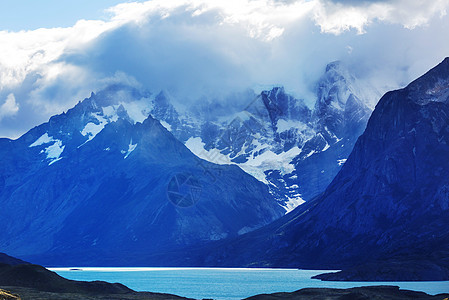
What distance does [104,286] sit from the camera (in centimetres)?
19812

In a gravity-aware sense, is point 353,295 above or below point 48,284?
below

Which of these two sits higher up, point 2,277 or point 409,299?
point 2,277

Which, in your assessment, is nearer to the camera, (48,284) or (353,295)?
(353,295)

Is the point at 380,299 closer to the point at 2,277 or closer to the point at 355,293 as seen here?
the point at 355,293

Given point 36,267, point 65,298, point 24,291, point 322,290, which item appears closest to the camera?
point 65,298

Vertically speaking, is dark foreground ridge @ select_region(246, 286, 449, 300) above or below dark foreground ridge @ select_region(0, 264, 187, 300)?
below

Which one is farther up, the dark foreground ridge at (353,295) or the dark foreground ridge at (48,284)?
the dark foreground ridge at (48,284)

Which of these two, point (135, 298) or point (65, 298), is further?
point (135, 298)

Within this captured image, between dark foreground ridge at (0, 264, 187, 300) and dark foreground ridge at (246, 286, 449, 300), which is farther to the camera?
dark foreground ridge at (0, 264, 187, 300)

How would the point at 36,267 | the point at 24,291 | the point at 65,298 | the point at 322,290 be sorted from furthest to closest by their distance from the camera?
1. the point at 36,267
2. the point at 322,290
3. the point at 24,291
4. the point at 65,298

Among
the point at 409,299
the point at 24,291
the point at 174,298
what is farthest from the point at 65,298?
the point at 409,299

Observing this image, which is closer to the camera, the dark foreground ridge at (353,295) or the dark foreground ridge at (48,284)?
the dark foreground ridge at (353,295)

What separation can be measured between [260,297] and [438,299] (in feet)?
118

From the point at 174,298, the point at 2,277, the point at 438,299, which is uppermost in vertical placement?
the point at 2,277
